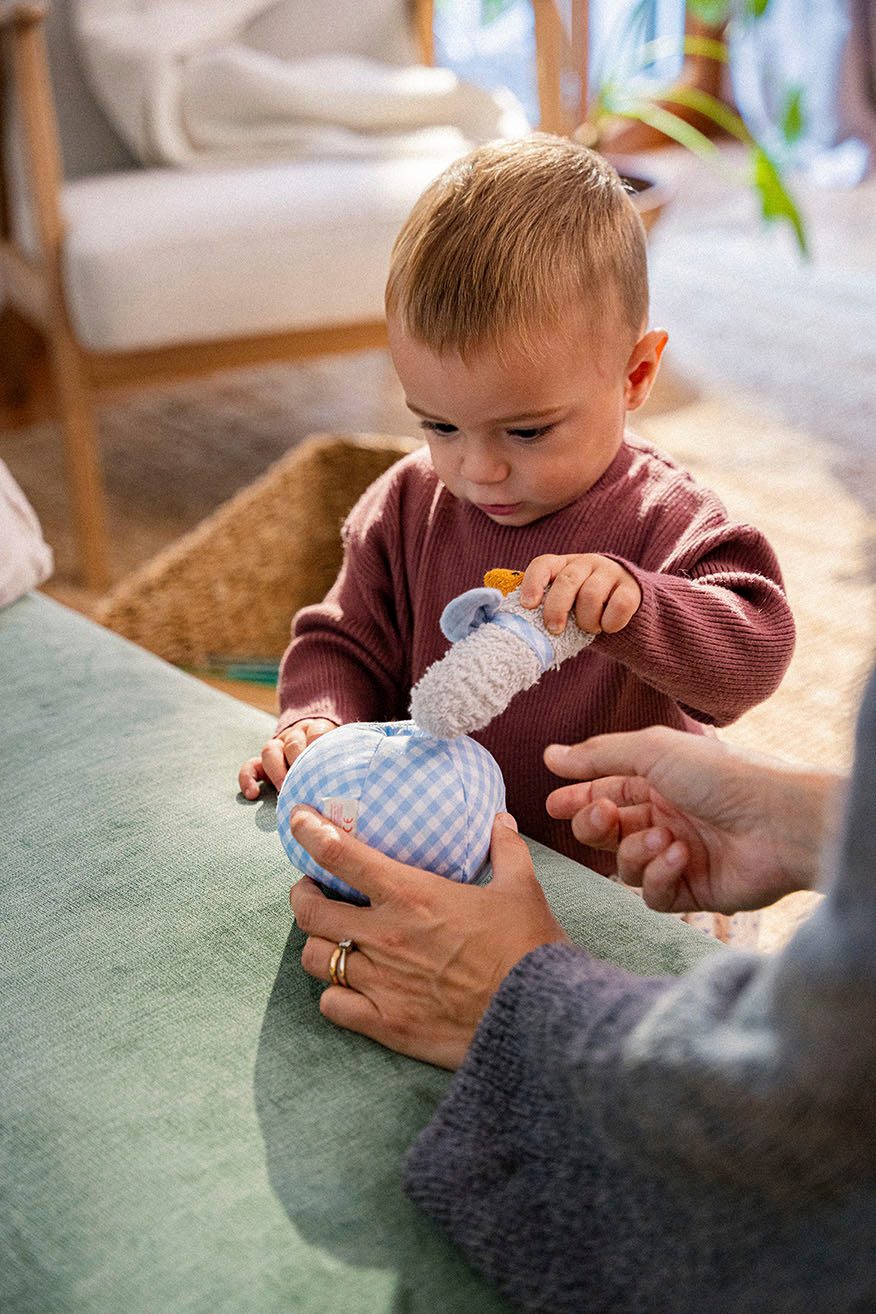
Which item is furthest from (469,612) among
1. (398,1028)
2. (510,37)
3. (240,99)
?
(510,37)

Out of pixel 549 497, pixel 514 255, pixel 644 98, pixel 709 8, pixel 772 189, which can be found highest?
pixel 514 255

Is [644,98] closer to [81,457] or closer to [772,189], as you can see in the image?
[772,189]

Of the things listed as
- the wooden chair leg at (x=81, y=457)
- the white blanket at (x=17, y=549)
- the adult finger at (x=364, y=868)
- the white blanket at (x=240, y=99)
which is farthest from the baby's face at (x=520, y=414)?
the white blanket at (x=240, y=99)

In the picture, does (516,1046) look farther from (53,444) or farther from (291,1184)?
(53,444)

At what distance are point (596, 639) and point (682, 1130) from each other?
0.44m

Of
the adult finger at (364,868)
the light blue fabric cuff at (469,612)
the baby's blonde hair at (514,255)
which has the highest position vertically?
the baby's blonde hair at (514,255)

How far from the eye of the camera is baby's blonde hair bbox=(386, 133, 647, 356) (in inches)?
37.1

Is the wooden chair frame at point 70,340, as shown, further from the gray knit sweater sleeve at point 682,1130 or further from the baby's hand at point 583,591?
the gray knit sweater sleeve at point 682,1130

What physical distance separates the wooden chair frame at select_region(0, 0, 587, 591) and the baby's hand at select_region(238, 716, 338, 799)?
1247mm

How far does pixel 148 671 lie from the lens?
3.78 ft

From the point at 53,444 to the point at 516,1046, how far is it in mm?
2338

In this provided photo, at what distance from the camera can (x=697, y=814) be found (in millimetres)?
813

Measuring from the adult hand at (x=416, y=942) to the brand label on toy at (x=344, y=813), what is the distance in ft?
0.05

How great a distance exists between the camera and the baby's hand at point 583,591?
33.3 inches
